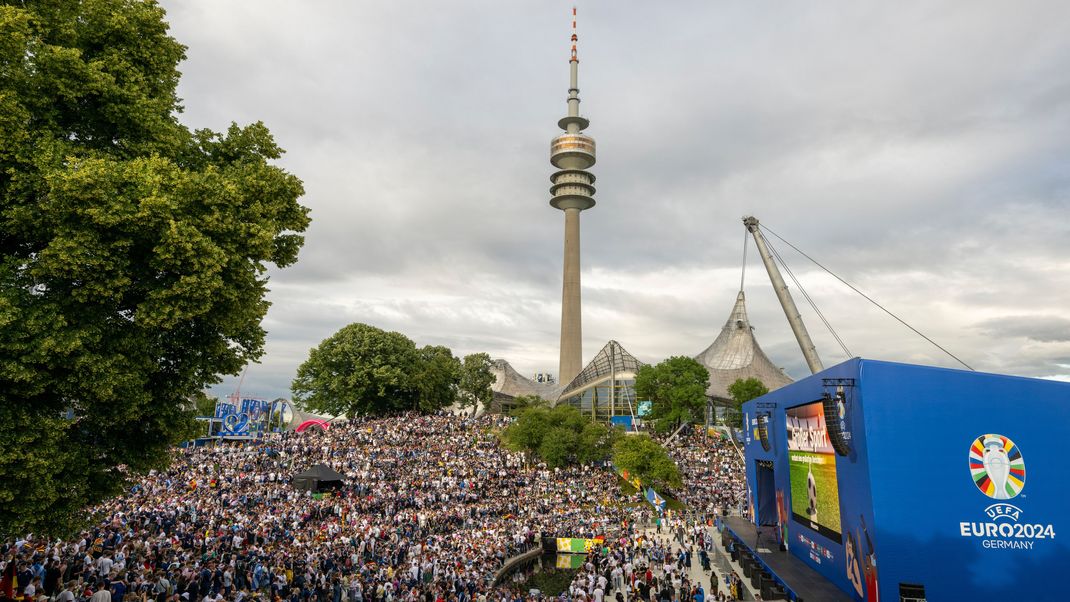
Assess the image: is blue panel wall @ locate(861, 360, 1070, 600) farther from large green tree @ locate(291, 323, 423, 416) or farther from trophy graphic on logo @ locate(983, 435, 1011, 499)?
large green tree @ locate(291, 323, 423, 416)

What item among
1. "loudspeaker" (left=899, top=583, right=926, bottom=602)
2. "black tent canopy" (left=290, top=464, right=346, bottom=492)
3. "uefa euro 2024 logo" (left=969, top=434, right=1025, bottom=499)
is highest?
"uefa euro 2024 logo" (left=969, top=434, right=1025, bottom=499)

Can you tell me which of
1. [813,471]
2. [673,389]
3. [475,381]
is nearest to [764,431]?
[813,471]

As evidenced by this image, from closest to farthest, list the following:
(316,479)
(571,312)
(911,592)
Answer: (911,592), (316,479), (571,312)

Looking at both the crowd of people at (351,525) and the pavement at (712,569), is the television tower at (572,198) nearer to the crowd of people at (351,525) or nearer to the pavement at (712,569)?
the crowd of people at (351,525)

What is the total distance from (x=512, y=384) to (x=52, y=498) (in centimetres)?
8735

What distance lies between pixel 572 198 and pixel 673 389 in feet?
168

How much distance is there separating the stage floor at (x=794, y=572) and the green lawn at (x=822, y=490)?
1793 mm

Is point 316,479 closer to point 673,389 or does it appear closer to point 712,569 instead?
point 712,569

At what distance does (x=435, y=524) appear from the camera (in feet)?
88.2

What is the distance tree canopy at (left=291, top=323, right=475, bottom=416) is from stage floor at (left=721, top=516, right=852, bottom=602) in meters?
38.3

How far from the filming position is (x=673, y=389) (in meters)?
58.7

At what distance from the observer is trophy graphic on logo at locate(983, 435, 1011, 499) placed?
1478cm

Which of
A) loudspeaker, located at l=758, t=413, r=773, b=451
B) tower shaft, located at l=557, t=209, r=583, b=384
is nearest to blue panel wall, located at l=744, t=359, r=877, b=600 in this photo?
loudspeaker, located at l=758, t=413, r=773, b=451

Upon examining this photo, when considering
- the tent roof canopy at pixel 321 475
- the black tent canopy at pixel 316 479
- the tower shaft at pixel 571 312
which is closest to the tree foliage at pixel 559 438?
the tent roof canopy at pixel 321 475
